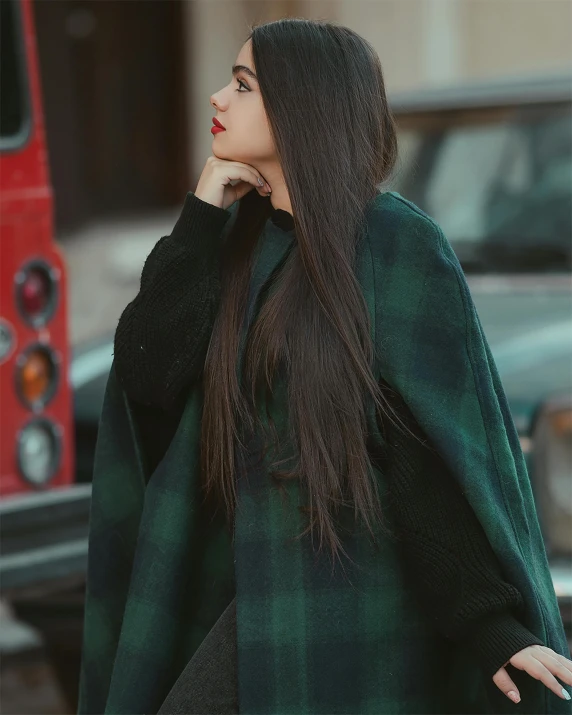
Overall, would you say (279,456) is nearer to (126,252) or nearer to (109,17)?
(126,252)

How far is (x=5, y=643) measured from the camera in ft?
14.0

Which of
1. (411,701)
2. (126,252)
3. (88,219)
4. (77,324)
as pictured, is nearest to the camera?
(411,701)

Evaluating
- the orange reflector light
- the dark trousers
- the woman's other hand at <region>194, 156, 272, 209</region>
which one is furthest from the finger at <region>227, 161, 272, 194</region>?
the orange reflector light

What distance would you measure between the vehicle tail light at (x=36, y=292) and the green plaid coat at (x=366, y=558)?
1.71 metres

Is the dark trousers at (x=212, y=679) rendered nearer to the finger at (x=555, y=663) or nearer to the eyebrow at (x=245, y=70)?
the finger at (x=555, y=663)

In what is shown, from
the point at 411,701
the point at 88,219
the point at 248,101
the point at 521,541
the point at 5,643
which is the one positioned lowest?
the point at 88,219

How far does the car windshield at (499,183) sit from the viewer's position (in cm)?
427

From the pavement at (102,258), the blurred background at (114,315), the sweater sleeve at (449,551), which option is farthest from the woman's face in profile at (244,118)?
the pavement at (102,258)

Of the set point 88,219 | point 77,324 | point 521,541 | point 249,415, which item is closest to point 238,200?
point 249,415

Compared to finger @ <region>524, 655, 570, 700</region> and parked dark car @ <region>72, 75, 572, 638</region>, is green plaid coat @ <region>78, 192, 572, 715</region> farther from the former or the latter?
parked dark car @ <region>72, 75, 572, 638</region>

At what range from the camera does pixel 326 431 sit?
194 centimetres

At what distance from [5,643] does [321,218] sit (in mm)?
2803

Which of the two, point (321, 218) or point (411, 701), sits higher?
point (321, 218)

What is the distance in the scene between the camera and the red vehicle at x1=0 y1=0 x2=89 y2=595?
3.62 metres
